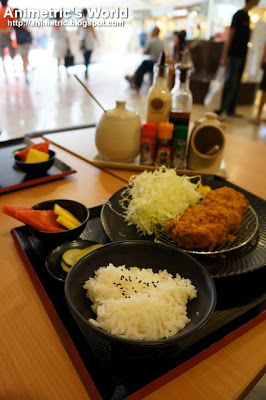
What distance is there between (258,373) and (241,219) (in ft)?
1.77

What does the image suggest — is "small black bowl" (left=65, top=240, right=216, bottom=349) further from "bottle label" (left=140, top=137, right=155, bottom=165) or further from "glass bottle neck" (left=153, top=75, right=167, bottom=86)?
Answer: "glass bottle neck" (left=153, top=75, right=167, bottom=86)

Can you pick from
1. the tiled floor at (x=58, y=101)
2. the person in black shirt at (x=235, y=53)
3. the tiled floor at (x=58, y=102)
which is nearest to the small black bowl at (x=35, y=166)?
the tiled floor at (x=58, y=101)

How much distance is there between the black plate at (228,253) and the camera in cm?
92

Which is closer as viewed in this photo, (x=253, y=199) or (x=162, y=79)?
(x=253, y=199)

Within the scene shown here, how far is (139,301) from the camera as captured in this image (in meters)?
0.69

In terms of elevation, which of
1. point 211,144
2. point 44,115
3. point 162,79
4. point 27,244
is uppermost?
point 162,79

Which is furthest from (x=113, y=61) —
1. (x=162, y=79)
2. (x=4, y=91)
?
(x=162, y=79)

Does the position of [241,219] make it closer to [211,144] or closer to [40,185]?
Answer: [211,144]

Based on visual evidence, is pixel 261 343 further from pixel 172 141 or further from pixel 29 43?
pixel 29 43

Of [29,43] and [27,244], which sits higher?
[29,43]

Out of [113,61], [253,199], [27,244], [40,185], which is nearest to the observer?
[27,244]

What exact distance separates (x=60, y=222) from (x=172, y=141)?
2.65 feet

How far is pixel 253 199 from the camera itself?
4.42ft

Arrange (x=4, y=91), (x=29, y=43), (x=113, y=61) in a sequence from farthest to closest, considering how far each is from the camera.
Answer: (x=113, y=61)
(x=4, y=91)
(x=29, y=43)
